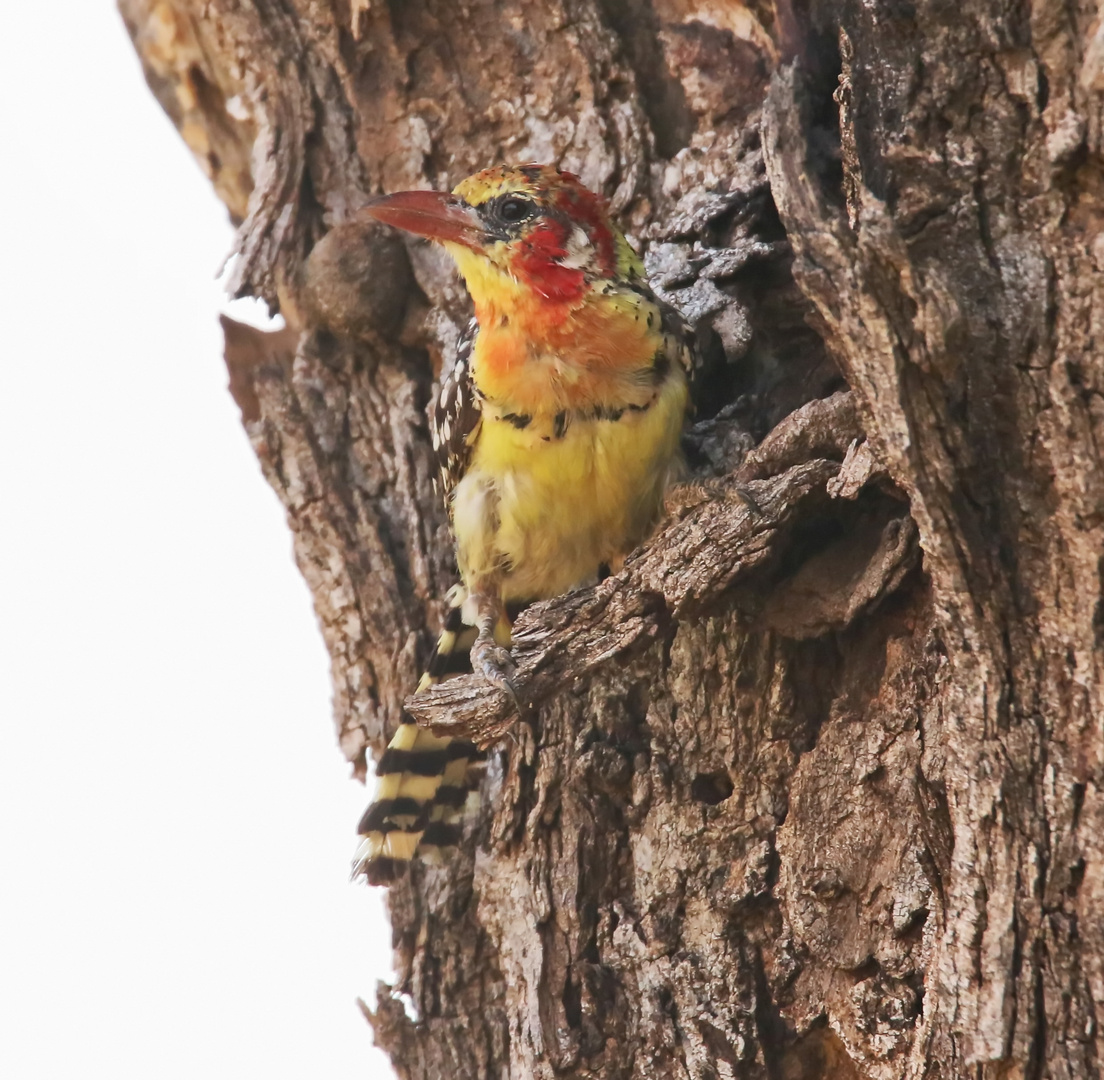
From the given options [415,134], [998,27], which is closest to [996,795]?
[998,27]

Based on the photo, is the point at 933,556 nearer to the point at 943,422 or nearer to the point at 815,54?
the point at 943,422

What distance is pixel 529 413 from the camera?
3689 mm

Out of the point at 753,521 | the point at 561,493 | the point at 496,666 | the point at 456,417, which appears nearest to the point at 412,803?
the point at 496,666

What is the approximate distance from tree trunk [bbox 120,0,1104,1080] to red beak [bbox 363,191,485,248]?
44 centimetres

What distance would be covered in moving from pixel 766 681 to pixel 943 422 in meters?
1.07

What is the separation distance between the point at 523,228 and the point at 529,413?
55 centimetres

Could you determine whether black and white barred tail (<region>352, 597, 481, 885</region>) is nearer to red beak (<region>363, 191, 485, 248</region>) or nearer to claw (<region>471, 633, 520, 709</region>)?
claw (<region>471, 633, 520, 709</region>)

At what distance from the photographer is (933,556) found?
242 centimetres

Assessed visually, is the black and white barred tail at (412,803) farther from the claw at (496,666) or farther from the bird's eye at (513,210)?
the bird's eye at (513,210)

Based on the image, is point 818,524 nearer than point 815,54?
No

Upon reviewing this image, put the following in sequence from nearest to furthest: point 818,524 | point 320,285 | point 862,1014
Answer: point 862,1014 < point 818,524 < point 320,285

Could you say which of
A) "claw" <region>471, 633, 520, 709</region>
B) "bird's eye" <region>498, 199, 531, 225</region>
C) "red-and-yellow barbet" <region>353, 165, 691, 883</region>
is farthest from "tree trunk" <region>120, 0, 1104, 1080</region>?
"bird's eye" <region>498, 199, 531, 225</region>

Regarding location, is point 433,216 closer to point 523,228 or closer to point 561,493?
point 523,228

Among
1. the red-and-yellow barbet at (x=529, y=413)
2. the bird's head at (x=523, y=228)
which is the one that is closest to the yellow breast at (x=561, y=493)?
the red-and-yellow barbet at (x=529, y=413)
